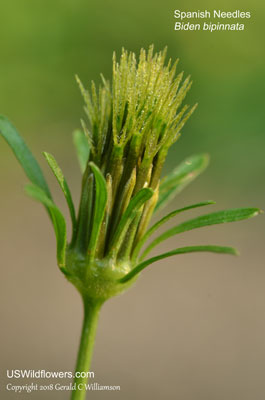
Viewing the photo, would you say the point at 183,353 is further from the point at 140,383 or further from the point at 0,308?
the point at 0,308

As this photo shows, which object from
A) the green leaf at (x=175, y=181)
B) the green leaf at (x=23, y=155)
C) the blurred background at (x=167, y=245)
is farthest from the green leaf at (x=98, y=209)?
the blurred background at (x=167, y=245)

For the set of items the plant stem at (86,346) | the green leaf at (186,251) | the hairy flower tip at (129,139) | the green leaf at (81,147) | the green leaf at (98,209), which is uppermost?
the green leaf at (81,147)

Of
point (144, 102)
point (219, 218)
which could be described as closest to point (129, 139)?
point (144, 102)

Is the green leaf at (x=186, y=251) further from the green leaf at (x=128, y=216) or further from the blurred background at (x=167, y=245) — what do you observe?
the blurred background at (x=167, y=245)

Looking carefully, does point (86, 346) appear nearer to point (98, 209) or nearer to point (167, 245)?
point (98, 209)

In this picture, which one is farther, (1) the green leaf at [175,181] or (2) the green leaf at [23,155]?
(1) the green leaf at [175,181]

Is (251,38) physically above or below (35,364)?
above

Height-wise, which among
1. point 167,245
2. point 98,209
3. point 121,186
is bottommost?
point 98,209

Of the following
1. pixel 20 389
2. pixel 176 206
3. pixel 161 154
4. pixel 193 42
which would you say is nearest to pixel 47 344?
pixel 20 389
